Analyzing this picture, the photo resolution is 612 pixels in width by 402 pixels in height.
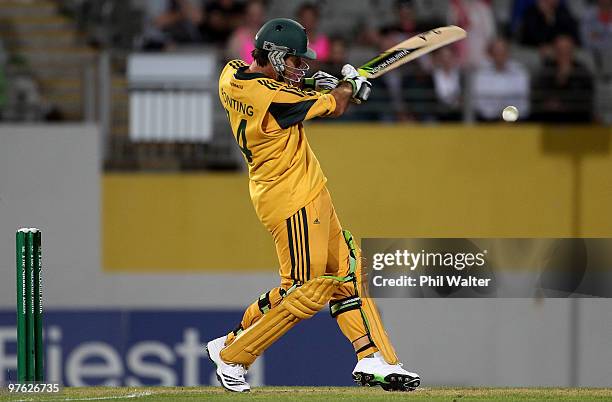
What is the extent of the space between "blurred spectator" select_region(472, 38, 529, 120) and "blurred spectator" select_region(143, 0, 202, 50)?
8.46 ft

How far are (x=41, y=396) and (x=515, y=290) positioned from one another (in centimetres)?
415

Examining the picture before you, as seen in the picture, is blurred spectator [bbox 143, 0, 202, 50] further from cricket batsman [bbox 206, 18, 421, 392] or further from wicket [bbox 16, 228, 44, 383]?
wicket [bbox 16, 228, 44, 383]

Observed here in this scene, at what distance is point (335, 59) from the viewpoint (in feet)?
39.1

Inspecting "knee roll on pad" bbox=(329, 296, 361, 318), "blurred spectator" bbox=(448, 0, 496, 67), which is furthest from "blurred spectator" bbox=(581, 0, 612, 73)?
"knee roll on pad" bbox=(329, 296, 361, 318)

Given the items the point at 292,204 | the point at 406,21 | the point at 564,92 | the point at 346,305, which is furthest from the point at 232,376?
the point at 406,21

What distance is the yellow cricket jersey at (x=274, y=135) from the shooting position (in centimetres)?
832

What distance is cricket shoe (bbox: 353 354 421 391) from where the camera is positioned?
8492 millimetres

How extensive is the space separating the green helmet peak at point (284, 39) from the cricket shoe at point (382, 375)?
177 cm

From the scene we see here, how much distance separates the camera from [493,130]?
11812mm

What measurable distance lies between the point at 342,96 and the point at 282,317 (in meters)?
1.29

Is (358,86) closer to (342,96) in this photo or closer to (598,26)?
(342,96)

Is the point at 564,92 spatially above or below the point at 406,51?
below

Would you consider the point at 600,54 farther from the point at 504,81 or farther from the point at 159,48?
the point at 159,48

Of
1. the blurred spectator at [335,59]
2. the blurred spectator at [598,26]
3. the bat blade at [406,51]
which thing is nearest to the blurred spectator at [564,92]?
the blurred spectator at [598,26]
